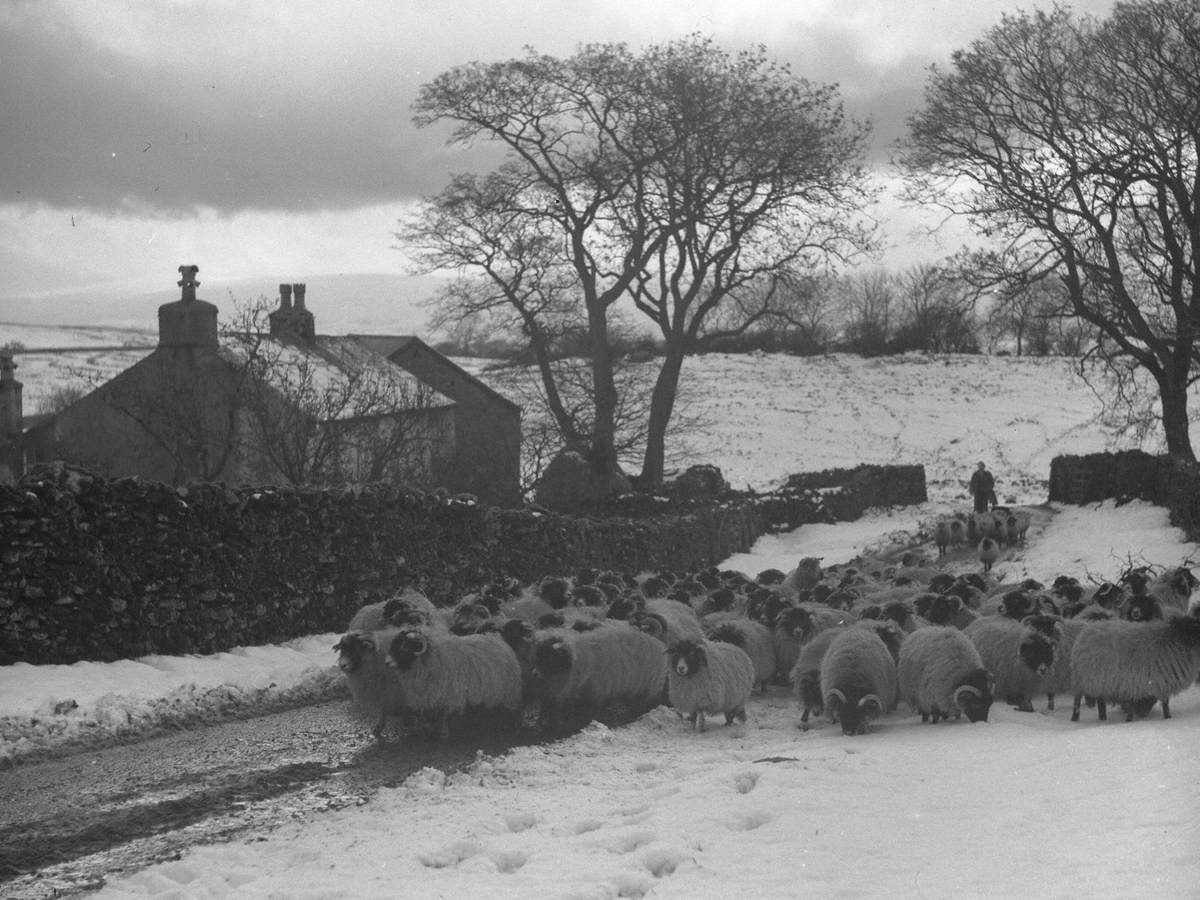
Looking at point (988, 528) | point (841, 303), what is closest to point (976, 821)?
point (988, 528)

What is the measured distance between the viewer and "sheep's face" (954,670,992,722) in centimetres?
1089

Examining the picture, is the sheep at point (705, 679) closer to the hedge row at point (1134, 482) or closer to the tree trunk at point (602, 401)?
the hedge row at point (1134, 482)

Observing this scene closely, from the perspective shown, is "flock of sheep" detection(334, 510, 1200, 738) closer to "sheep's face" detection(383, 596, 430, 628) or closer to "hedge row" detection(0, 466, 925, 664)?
"sheep's face" detection(383, 596, 430, 628)

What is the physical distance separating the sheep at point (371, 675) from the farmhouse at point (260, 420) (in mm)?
7012

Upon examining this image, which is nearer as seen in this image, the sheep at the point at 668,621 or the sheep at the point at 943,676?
the sheep at the point at 943,676

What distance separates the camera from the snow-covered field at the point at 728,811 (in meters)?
7.03

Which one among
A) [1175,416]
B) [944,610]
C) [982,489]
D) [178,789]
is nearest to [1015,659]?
[944,610]

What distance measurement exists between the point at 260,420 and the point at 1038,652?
17.5m

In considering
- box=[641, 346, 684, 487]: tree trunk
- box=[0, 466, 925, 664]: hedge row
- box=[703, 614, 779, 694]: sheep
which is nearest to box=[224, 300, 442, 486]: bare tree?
box=[0, 466, 925, 664]: hedge row

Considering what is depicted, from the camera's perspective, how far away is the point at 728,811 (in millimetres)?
8336

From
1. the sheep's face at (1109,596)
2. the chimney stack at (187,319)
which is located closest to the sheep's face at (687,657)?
the sheep's face at (1109,596)

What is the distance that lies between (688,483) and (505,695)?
107 ft

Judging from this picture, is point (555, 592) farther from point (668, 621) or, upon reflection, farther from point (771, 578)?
point (771, 578)

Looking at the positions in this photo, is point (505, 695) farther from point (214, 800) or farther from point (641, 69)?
point (641, 69)
